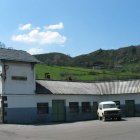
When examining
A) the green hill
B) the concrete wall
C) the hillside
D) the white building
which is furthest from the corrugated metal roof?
the hillside

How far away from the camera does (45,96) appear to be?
45.2 meters

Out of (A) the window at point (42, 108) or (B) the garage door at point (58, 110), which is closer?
(A) the window at point (42, 108)

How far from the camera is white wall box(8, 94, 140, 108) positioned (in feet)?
137

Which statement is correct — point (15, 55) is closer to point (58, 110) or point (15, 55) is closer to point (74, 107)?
point (58, 110)

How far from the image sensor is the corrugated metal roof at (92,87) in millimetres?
48219

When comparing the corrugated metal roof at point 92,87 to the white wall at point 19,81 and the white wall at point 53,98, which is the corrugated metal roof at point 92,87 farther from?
the white wall at point 19,81

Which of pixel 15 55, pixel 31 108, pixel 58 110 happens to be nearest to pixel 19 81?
pixel 15 55

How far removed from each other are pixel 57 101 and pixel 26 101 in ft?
16.0

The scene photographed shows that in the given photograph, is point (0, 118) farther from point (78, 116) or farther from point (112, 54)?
point (112, 54)

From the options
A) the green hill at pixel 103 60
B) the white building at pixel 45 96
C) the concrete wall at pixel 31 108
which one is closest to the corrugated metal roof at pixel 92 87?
the white building at pixel 45 96

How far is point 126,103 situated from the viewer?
176 feet

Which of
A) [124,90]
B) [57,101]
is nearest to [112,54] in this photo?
[124,90]

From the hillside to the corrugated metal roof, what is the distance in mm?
46205

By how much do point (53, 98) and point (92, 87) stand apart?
37.4 feet
